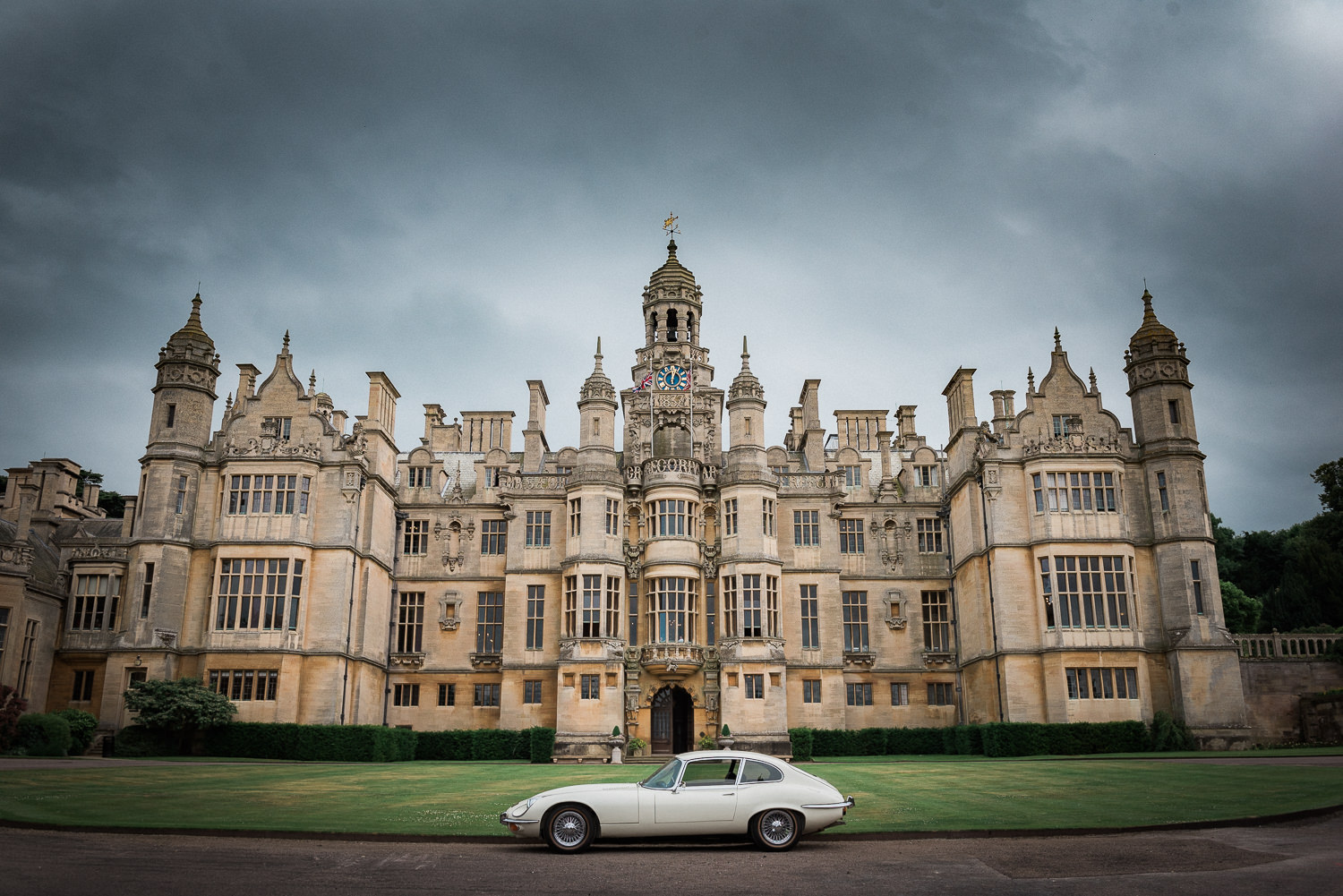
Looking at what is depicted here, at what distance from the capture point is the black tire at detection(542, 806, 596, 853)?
14.8 metres

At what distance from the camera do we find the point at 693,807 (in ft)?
49.0

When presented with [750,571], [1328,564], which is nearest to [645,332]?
[750,571]

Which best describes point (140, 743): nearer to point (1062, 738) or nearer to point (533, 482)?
point (533, 482)

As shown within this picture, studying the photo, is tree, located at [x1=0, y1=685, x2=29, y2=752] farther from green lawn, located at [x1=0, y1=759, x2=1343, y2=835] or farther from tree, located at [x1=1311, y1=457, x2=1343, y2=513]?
tree, located at [x1=1311, y1=457, x2=1343, y2=513]

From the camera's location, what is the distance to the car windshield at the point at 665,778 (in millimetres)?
15133

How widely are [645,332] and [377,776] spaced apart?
3245 centimetres

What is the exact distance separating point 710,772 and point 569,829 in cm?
224

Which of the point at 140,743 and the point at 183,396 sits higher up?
the point at 183,396

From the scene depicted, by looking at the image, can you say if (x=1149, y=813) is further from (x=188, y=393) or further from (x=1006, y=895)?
(x=188, y=393)

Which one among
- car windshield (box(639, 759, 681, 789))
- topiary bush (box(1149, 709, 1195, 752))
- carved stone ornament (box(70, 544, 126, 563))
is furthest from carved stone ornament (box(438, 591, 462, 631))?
car windshield (box(639, 759, 681, 789))

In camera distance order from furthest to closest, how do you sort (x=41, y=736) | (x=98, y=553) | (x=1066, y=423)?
(x=1066, y=423), (x=98, y=553), (x=41, y=736)

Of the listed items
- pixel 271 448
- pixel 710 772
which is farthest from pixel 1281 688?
pixel 271 448

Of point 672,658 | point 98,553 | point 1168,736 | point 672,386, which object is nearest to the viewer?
point 1168,736

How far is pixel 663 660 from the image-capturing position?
4462cm
